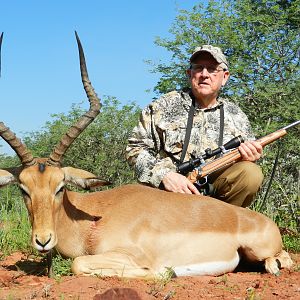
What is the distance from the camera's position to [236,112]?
7211 millimetres

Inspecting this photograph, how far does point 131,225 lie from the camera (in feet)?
17.1

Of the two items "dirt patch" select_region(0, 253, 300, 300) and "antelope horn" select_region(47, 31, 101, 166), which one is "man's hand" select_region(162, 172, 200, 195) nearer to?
"dirt patch" select_region(0, 253, 300, 300)

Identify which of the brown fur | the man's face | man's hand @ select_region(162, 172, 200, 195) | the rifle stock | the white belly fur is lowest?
the white belly fur

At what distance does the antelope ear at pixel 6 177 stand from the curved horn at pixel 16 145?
0.55 ft

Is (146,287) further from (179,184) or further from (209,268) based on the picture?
(179,184)

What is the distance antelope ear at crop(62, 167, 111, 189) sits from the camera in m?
5.23

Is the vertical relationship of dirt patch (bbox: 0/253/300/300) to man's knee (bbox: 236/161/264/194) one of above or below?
below

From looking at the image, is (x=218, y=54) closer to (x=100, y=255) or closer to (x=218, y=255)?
(x=218, y=255)

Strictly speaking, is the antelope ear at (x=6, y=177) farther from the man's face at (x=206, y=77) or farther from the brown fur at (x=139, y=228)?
the man's face at (x=206, y=77)

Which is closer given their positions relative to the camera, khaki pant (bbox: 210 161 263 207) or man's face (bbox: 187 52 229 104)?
khaki pant (bbox: 210 161 263 207)

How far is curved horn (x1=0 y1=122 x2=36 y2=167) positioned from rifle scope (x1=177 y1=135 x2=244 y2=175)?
76.5 inches

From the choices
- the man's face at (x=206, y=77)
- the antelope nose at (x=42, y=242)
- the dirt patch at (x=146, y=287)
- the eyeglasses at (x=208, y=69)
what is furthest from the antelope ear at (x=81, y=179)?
the eyeglasses at (x=208, y=69)

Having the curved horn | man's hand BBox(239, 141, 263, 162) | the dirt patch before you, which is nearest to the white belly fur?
the dirt patch

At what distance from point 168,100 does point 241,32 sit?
627cm
